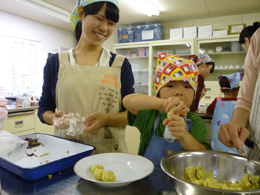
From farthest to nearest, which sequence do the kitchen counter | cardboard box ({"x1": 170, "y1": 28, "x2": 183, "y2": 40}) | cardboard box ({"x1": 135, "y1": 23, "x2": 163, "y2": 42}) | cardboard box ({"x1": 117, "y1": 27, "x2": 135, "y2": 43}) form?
cardboard box ({"x1": 117, "y1": 27, "x2": 135, "y2": 43}) → cardboard box ({"x1": 135, "y1": 23, "x2": 163, "y2": 42}) → cardboard box ({"x1": 170, "y1": 28, "x2": 183, "y2": 40}) → the kitchen counter

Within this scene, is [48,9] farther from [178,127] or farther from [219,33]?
[178,127]

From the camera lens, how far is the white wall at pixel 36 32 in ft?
11.4

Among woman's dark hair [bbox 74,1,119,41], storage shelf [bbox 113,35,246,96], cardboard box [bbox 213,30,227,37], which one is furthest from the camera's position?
storage shelf [bbox 113,35,246,96]

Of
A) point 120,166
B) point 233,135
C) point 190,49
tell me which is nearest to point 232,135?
point 233,135

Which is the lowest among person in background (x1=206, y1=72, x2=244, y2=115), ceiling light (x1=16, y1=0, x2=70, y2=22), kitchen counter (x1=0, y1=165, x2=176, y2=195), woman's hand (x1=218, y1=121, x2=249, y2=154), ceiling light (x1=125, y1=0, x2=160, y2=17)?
kitchen counter (x1=0, y1=165, x2=176, y2=195)

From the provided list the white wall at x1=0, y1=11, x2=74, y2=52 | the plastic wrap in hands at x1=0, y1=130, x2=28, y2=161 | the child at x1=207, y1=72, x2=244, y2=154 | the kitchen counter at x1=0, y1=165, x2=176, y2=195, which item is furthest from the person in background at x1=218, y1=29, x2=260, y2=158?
the white wall at x1=0, y1=11, x2=74, y2=52

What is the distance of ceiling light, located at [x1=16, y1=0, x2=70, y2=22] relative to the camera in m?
3.18

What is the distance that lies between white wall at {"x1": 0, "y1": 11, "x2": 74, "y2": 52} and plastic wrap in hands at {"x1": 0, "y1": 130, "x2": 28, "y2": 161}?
10.6 feet

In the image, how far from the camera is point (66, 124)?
1006 mm

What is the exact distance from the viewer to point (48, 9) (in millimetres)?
3443

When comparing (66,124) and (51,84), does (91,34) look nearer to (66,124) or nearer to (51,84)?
(51,84)

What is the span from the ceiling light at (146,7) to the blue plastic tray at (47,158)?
9.42ft

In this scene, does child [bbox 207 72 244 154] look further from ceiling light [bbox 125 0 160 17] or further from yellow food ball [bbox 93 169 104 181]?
ceiling light [bbox 125 0 160 17]

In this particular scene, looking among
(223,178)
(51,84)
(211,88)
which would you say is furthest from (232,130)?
(211,88)
